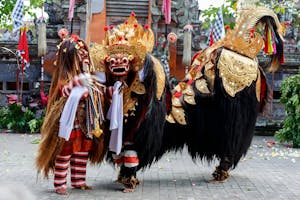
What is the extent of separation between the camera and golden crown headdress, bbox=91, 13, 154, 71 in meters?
6.30

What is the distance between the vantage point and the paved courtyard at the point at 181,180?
6.26 meters

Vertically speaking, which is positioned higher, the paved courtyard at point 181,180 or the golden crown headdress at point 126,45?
the golden crown headdress at point 126,45

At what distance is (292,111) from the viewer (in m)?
12.8

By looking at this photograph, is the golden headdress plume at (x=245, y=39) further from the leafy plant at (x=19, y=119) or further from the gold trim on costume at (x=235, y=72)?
the leafy plant at (x=19, y=119)

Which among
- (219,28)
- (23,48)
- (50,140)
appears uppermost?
(219,28)

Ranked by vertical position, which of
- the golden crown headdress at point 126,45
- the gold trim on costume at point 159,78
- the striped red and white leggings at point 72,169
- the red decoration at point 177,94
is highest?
the golden crown headdress at point 126,45

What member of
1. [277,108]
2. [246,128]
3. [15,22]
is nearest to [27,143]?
[15,22]

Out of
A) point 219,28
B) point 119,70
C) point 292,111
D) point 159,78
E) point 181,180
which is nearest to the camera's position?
point 119,70

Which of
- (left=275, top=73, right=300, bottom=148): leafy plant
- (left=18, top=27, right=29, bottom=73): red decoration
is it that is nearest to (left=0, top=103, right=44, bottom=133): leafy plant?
(left=18, top=27, right=29, bottom=73): red decoration

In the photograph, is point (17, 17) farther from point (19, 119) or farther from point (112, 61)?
point (112, 61)

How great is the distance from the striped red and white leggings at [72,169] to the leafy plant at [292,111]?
7680 mm

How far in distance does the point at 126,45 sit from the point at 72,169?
5.91ft

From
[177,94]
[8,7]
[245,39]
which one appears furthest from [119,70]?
[8,7]

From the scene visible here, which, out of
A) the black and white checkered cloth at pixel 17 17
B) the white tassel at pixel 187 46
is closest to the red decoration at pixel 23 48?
the black and white checkered cloth at pixel 17 17
